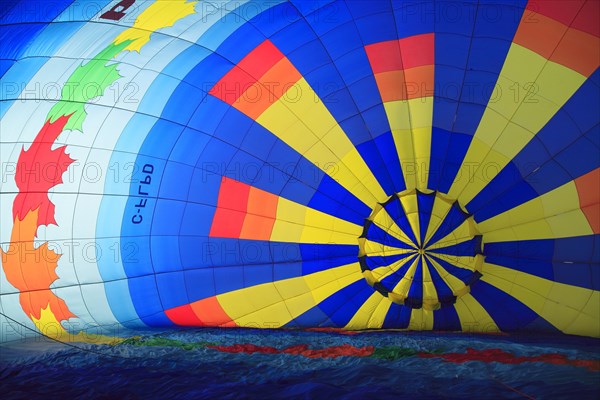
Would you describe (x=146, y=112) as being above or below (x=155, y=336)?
above

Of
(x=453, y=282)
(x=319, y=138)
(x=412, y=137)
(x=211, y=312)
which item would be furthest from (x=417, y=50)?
(x=211, y=312)

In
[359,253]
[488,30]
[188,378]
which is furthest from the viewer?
[359,253]

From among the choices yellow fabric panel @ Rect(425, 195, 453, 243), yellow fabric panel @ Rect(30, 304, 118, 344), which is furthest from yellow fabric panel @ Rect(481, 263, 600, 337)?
yellow fabric panel @ Rect(30, 304, 118, 344)

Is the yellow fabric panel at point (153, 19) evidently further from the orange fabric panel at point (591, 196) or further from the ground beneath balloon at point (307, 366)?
the orange fabric panel at point (591, 196)

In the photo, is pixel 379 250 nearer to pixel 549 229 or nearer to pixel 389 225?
pixel 389 225

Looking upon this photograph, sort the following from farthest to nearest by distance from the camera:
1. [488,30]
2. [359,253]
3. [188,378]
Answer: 1. [359,253]
2. [488,30]
3. [188,378]

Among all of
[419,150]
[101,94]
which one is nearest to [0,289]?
[101,94]

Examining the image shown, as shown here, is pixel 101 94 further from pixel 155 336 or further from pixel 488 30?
pixel 488 30

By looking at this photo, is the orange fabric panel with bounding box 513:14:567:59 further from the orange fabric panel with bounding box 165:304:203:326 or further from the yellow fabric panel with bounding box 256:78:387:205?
the orange fabric panel with bounding box 165:304:203:326
